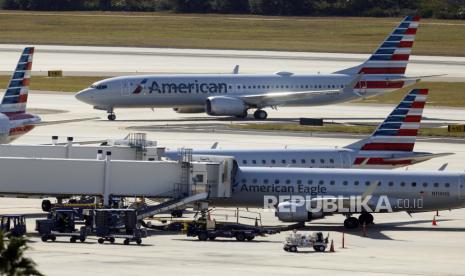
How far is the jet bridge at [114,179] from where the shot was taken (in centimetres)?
6331

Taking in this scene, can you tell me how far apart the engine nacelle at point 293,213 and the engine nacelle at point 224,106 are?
52.3 meters

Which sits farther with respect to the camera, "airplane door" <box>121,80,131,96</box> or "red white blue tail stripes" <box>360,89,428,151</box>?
"airplane door" <box>121,80,131,96</box>

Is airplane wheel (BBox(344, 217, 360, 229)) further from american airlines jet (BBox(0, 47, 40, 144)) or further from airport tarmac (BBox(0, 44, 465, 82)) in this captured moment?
Answer: airport tarmac (BBox(0, 44, 465, 82))

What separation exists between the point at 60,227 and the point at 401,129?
25.1 meters

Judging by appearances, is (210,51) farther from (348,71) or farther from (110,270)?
(110,270)

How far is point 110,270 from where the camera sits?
47.9 meters

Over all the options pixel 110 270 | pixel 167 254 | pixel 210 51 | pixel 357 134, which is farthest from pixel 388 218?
pixel 210 51

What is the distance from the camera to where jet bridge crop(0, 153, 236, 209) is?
6331 centimetres

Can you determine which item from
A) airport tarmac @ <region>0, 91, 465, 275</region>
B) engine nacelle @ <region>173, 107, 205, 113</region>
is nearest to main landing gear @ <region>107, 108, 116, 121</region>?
engine nacelle @ <region>173, 107, 205, 113</region>

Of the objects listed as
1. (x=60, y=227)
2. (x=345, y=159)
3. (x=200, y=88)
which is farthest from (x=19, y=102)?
(x=200, y=88)

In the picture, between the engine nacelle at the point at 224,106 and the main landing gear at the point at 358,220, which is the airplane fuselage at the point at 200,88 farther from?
the main landing gear at the point at 358,220

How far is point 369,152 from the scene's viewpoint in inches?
2916

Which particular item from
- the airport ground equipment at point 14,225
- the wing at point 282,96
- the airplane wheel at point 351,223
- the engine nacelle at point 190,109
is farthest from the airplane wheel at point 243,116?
the airport ground equipment at point 14,225

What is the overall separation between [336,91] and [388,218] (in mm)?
50256
